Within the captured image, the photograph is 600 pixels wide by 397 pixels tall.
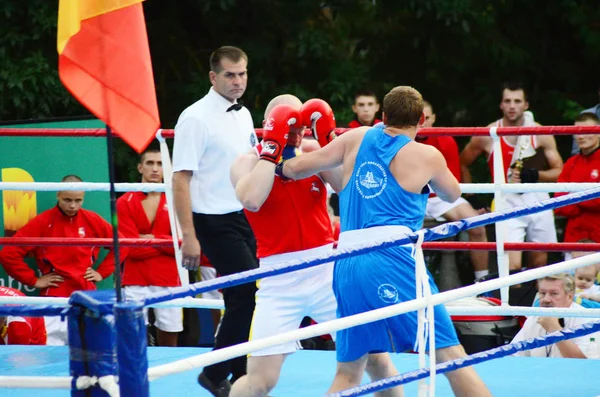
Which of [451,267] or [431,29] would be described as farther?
[431,29]

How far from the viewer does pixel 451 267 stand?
740cm

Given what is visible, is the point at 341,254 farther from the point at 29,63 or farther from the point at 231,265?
the point at 29,63

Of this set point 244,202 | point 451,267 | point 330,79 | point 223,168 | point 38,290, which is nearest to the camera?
point 244,202

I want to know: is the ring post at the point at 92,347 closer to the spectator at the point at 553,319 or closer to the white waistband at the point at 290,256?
the white waistband at the point at 290,256

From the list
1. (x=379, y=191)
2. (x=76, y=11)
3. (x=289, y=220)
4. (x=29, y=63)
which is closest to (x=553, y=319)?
(x=289, y=220)

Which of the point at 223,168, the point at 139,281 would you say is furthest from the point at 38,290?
the point at 223,168

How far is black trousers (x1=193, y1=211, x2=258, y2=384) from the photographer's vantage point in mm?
4391

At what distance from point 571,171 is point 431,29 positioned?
306 cm

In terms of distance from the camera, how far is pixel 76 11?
2.89 metres

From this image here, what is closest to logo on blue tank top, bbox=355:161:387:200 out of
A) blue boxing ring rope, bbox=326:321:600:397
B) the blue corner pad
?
blue boxing ring rope, bbox=326:321:600:397

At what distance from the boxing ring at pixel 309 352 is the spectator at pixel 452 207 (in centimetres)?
192

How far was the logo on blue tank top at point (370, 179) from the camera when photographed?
3.72 m

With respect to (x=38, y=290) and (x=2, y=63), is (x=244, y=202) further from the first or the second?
(x=2, y=63)

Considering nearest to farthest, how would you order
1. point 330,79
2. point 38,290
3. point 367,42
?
point 38,290 < point 330,79 < point 367,42
